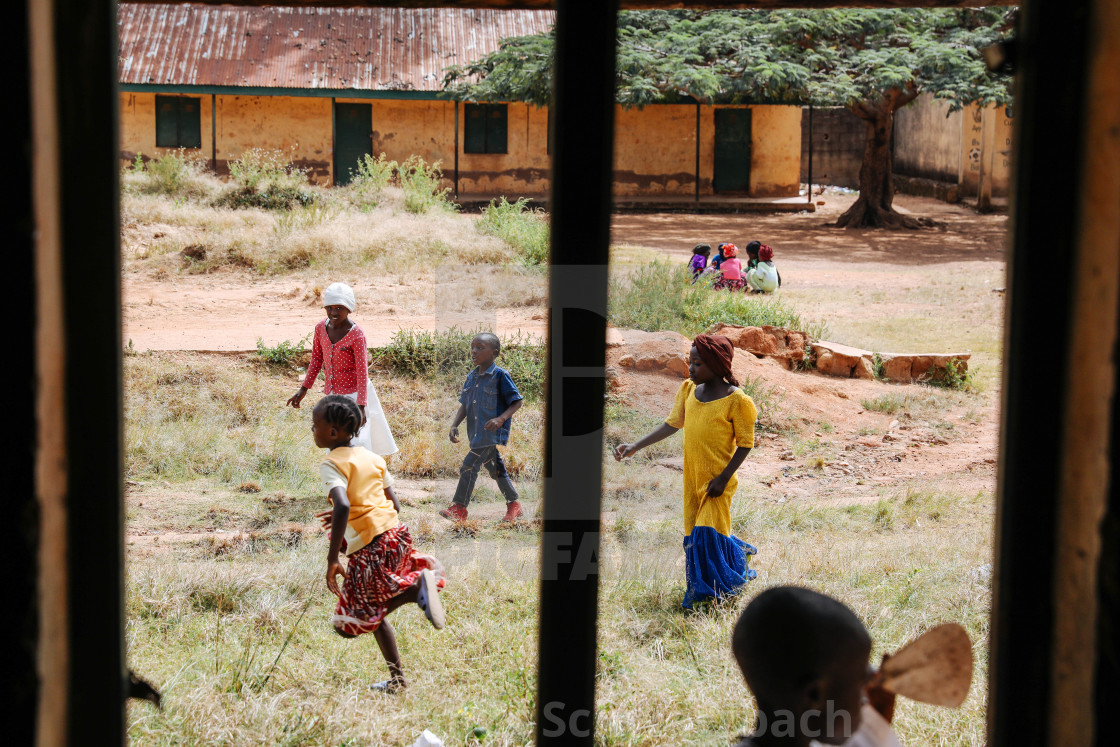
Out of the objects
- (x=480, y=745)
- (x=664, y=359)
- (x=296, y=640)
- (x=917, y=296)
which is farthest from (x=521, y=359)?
(x=917, y=296)

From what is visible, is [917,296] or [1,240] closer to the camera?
[1,240]

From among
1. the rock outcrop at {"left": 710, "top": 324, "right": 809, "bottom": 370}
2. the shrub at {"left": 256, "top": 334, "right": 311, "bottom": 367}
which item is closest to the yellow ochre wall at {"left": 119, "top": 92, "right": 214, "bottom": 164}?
the shrub at {"left": 256, "top": 334, "right": 311, "bottom": 367}

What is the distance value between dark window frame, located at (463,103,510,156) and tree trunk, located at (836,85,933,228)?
623 cm

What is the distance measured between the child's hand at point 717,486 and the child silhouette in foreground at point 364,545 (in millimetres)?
1172

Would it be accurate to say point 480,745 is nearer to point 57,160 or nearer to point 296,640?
point 296,640

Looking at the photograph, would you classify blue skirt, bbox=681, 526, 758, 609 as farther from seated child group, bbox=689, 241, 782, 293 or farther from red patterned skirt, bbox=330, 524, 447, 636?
seated child group, bbox=689, 241, 782, 293

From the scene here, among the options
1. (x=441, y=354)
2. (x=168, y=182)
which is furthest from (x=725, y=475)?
(x=168, y=182)

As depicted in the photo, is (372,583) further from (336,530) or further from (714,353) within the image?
(714,353)

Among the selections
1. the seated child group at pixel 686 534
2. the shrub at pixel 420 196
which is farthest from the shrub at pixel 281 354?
the shrub at pixel 420 196

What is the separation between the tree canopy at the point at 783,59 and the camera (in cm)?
1603

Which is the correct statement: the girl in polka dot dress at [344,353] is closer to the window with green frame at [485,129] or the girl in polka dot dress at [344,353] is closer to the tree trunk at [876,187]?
the window with green frame at [485,129]

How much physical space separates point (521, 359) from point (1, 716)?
699cm

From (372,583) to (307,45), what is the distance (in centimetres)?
1658

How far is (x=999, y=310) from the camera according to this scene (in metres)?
11.7
